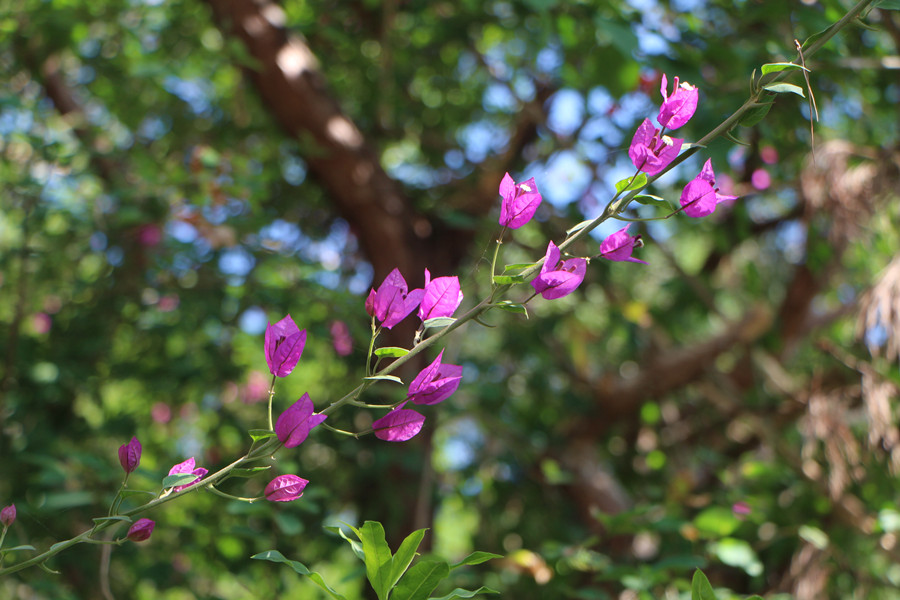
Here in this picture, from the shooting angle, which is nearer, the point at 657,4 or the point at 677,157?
the point at 677,157

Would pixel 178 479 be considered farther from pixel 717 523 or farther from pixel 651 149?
pixel 717 523

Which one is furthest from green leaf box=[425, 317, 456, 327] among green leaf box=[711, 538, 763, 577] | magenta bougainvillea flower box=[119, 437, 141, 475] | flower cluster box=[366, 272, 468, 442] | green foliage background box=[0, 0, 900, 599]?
green leaf box=[711, 538, 763, 577]

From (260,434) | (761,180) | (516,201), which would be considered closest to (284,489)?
(260,434)

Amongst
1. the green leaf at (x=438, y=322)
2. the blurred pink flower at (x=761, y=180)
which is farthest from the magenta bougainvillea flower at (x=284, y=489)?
the blurred pink flower at (x=761, y=180)

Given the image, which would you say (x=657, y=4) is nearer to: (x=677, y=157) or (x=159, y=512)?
(x=677, y=157)

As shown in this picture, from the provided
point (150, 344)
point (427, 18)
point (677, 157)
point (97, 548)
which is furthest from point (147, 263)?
point (677, 157)
